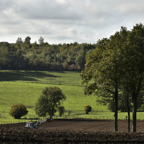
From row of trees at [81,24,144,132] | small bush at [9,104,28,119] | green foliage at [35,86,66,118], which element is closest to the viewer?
row of trees at [81,24,144,132]

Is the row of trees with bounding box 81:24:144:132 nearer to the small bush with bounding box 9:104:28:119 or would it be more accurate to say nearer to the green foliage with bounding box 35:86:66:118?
the green foliage with bounding box 35:86:66:118

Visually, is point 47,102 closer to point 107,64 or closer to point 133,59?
point 107,64

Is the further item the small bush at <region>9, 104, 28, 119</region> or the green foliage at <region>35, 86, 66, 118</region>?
the small bush at <region>9, 104, 28, 119</region>

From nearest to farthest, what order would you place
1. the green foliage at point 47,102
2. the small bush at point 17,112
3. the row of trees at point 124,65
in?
1. the row of trees at point 124,65
2. the green foliage at point 47,102
3. the small bush at point 17,112

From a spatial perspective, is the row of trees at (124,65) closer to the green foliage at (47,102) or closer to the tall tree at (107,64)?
the tall tree at (107,64)

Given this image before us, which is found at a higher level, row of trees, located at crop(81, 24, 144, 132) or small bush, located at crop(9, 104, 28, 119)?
row of trees, located at crop(81, 24, 144, 132)

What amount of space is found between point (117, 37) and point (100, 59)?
4.36m

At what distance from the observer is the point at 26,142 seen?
2511 cm

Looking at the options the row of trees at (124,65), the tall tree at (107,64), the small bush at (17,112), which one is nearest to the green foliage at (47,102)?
the small bush at (17,112)

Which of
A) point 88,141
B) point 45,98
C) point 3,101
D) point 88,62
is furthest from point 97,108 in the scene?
point 88,141

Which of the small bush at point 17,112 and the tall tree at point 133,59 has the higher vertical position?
the tall tree at point 133,59

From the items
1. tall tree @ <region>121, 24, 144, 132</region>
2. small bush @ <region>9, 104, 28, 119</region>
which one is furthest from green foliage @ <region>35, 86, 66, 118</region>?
tall tree @ <region>121, 24, 144, 132</region>

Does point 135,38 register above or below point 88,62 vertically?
above

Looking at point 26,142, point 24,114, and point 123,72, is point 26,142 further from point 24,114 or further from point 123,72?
point 24,114
